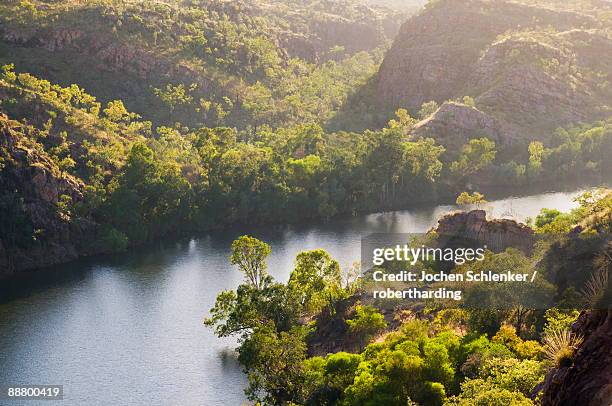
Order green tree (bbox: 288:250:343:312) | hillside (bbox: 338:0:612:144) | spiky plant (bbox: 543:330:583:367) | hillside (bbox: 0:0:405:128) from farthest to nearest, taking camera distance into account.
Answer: hillside (bbox: 338:0:612:144), hillside (bbox: 0:0:405:128), green tree (bbox: 288:250:343:312), spiky plant (bbox: 543:330:583:367)

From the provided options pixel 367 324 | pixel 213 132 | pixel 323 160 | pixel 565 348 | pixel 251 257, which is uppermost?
pixel 213 132

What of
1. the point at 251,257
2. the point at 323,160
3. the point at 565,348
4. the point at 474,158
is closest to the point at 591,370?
the point at 565,348

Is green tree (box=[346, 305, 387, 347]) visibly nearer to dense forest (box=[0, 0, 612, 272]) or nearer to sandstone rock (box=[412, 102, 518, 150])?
dense forest (box=[0, 0, 612, 272])

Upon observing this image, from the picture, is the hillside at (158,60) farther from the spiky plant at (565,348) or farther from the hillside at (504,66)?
the spiky plant at (565,348)

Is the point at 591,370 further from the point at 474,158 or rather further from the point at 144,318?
the point at 474,158

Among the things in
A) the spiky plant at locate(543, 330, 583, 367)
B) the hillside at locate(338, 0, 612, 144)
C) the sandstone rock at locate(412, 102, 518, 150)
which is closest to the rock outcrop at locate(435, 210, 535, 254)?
the spiky plant at locate(543, 330, 583, 367)

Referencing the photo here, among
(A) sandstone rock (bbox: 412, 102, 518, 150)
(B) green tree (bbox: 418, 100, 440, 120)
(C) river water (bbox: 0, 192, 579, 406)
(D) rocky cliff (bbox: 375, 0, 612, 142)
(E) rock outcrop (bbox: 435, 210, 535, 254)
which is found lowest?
(C) river water (bbox: 0, 192, 579, 406)
